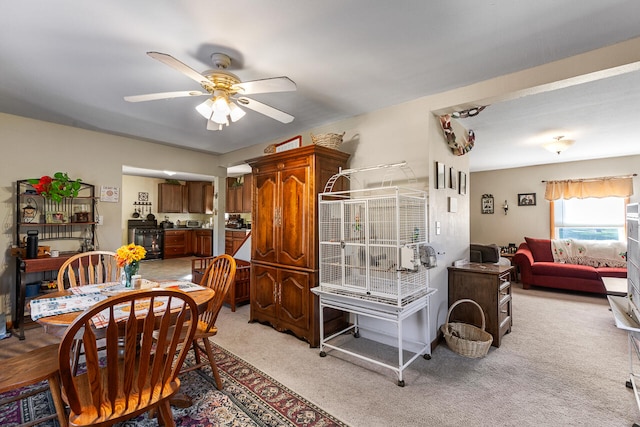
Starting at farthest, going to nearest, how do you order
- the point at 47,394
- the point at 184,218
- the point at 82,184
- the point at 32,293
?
1. the point at 184,218
2. the point at 82,184
3. the point at 32,293
4. the point at 47,394

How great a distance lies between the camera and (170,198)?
8.23 m

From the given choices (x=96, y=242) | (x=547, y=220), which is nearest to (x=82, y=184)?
(x=96, y=242)

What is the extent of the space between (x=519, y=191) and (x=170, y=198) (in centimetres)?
865

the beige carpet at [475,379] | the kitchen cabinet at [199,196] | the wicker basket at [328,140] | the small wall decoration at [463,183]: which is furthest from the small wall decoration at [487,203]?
the kitchen cabinet at [199,196]

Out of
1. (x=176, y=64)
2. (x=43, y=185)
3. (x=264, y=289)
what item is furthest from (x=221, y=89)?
(x=43, y=185)

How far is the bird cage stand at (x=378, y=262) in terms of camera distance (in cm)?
233

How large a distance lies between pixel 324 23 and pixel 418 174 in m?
1.60

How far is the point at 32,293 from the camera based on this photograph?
3.30 m

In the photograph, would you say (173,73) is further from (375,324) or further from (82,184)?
(375,324)

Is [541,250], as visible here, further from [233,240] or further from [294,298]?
[233,240]

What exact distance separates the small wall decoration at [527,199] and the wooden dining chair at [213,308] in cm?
637

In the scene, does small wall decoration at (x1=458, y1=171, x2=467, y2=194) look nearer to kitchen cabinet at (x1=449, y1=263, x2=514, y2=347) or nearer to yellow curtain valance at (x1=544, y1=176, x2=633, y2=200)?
kitchen cabinet at (x1=449, y1=263, x2=514, y2=347)

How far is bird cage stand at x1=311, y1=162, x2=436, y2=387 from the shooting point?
7.66 ft

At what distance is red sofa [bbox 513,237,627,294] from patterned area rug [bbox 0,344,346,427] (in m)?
5.05
